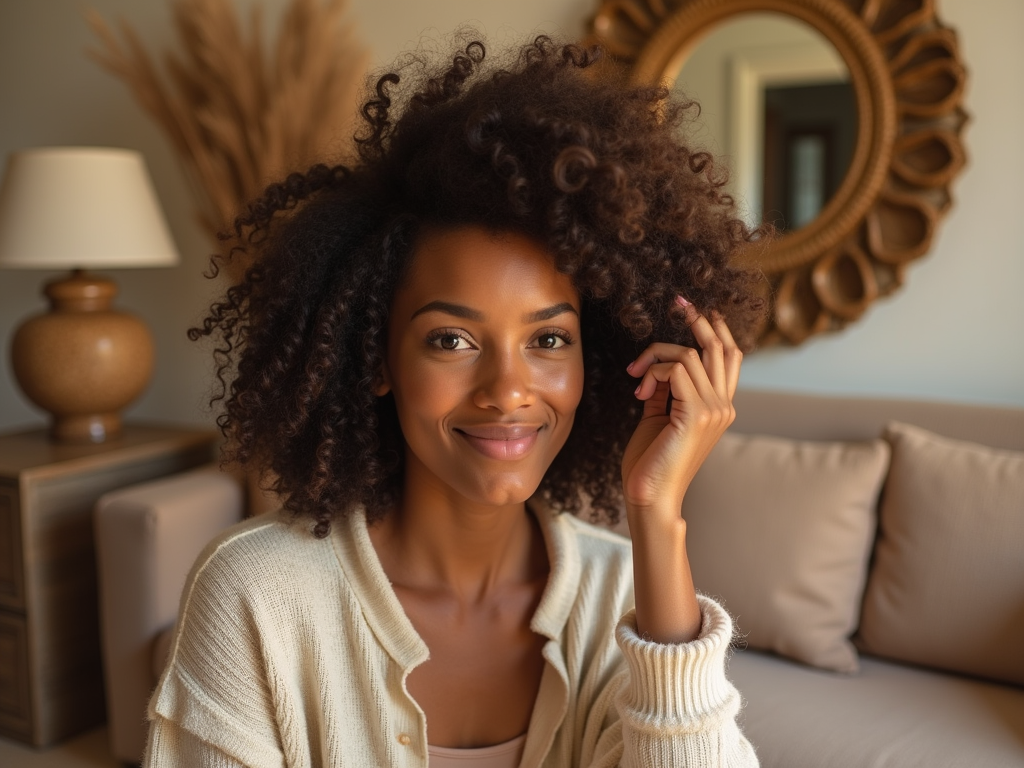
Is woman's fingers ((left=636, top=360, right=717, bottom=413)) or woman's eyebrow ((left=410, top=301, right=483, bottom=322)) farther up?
woman's eyebrow ((left=410, top=301, right=483, bottom=322))

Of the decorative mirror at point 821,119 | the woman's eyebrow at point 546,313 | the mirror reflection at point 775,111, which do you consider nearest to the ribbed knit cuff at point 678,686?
the woman's eyebrow at point 546,313

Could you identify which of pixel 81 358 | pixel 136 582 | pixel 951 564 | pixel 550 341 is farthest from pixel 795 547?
pixel 81 358

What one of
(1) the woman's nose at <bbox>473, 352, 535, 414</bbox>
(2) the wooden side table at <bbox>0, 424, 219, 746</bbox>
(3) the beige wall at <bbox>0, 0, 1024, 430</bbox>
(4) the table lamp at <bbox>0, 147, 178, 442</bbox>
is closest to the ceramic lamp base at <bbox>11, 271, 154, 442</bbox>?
(4) the table lamp at <bbox>0, 147, 178, 442</bbox>

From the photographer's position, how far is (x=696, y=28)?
252 centimetres

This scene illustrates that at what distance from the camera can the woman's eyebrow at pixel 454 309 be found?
1148mm

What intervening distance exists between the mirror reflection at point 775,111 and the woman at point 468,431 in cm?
128

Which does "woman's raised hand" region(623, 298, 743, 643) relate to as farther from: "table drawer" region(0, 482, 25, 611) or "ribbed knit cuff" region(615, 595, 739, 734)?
"table drawer" region(0, 482, 25, 611)

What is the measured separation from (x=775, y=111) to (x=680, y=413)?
156cm

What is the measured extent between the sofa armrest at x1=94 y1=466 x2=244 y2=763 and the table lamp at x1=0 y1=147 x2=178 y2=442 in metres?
0.48

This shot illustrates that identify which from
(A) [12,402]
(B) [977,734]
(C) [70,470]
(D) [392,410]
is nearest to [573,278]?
(D) [392,410]

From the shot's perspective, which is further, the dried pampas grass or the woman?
Result: the dried pampas grass

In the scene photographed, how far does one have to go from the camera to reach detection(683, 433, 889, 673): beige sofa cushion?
2.01 m

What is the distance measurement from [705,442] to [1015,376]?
1.45 m

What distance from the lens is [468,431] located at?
3.84 feet
